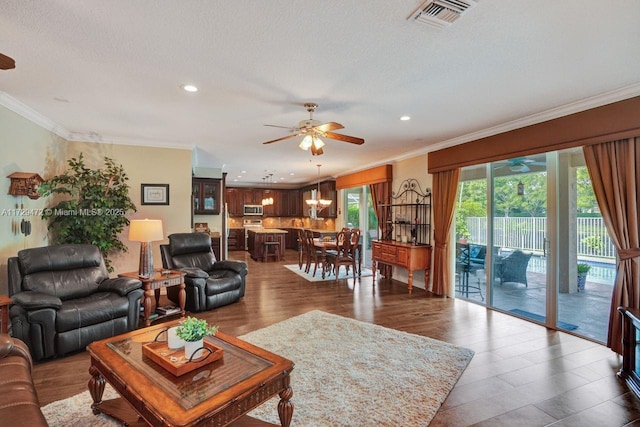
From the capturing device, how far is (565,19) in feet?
6.55

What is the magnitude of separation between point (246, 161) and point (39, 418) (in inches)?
244

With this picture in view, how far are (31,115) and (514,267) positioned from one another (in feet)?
21.4

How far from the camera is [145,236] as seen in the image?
12.8 feet

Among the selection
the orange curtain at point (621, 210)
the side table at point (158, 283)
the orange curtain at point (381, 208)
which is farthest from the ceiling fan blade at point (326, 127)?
the orange curtain at point (381, 208)

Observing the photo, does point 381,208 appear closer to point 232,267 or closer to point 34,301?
point 232,267

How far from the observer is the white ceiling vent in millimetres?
1823

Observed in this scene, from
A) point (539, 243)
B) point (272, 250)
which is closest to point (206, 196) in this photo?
point (272, 250)

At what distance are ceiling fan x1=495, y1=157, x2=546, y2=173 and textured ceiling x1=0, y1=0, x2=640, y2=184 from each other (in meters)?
0.54

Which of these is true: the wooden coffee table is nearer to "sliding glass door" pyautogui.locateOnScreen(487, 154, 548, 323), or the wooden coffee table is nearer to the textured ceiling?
the textured ceiling

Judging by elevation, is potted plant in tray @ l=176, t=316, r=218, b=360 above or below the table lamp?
below

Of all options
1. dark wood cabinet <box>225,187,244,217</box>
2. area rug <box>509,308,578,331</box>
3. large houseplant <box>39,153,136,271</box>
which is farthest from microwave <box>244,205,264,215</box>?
Answer: area rug <box>509,308,578,331</box>

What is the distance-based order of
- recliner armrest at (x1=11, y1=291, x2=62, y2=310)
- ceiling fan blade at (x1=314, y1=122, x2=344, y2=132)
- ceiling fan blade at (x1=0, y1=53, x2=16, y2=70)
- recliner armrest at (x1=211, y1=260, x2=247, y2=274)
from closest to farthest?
ceiling fan blade at (x1=0, y1=53, x2=16, y2=70), recliner armrest at (x1=11, y1=291, x2=62, y2=310), ceiling fan blade at (x1=314, y1=122, x2=344, y2=132), recliner armrest at (x1=211, y1=260, x2=247, y2=274)

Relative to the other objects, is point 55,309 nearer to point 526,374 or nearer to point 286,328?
point 286,328

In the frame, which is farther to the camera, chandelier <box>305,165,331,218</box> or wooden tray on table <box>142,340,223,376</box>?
chandelier <box>305,165,331,218</box>
